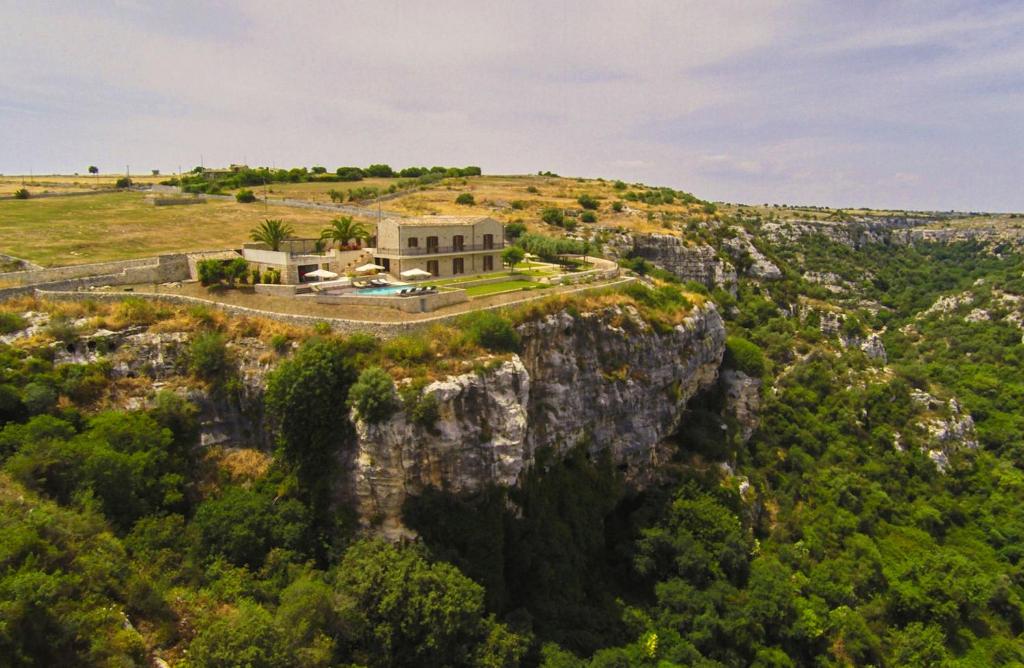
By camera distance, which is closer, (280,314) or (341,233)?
(280,314)

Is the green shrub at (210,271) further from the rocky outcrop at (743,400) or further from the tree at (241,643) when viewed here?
the rocky outcrop at (743,400)

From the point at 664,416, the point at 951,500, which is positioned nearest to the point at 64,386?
the point at 664,416

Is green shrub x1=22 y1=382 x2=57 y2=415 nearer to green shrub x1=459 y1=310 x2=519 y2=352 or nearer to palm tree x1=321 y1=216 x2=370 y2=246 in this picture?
green shrub x1=459 y1=310 x2=519 y2=352

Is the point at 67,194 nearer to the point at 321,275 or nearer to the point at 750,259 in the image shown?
the point at 321,275

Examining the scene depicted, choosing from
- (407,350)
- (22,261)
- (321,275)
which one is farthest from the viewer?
(22,261)

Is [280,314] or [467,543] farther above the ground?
[280,314]

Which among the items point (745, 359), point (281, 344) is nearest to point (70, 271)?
point (281, 344)

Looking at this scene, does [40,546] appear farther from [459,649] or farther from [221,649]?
[459,649]

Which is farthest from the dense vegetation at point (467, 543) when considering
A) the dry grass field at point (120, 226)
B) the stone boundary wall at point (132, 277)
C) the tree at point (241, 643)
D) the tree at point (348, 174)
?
the tree at point (348, 174)
